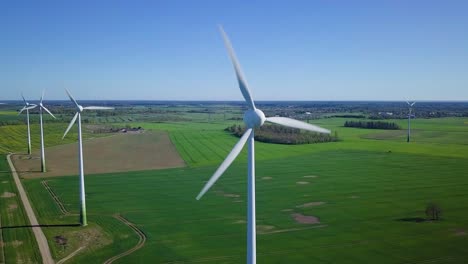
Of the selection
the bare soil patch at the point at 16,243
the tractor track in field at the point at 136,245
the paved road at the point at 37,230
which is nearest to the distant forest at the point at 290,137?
the paved road at the point at 37,230

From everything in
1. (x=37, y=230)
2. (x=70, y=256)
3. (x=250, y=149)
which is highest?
(x=250, y=149)

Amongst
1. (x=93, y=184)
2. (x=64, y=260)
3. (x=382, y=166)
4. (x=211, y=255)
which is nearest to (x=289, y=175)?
(x=382, y=166)

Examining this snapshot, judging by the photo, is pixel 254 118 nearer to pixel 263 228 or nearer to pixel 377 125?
pixel 263 228

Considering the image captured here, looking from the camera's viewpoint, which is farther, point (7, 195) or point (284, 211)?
point (7, 195)

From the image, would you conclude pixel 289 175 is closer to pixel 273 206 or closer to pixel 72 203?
pixel 273 206

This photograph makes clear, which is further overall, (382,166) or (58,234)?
(382,166)

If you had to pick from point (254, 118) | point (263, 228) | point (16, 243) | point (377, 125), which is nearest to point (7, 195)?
point (16, 243)

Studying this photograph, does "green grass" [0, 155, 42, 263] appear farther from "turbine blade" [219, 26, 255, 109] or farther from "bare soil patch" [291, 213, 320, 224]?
"bare soil patch" [291, 213, 320, 224]
